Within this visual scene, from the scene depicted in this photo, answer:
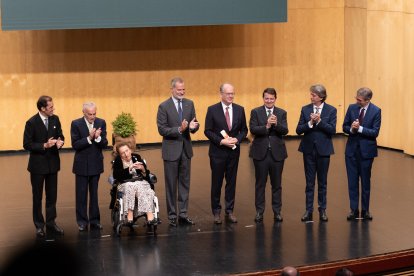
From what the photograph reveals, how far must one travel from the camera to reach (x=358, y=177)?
8.27m

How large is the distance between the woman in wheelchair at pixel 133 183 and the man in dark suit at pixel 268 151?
1.11 metres

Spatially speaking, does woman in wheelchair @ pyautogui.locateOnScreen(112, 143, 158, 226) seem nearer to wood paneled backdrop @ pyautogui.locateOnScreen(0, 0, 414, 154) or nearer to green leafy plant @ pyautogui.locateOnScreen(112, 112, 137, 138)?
green leafy plant @ pyautogui.locateOnScreen(112, 112, 137, 138)

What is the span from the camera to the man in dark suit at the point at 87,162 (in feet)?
25.7

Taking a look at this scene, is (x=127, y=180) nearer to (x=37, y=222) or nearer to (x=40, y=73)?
(x=37, y=222)

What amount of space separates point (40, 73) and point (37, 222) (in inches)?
186

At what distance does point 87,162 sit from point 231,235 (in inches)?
59.3

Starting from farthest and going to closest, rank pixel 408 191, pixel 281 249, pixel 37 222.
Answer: pixel 408 191, pixel 37 222, pixel 281 249

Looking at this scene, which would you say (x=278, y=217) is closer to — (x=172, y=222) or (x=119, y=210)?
(x=172, y=222)

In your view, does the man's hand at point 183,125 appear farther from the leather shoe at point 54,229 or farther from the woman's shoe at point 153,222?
the leather shoe at point 54,229

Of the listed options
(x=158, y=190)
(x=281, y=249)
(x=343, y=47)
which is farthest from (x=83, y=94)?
(x=281, y=249)

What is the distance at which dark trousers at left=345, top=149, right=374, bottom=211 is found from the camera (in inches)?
322

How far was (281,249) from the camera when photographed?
→ 23.4ft

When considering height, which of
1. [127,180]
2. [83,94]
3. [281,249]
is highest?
[83,94]

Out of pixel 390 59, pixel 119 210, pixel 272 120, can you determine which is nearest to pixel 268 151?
pixel 272 120
